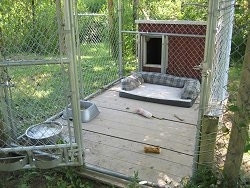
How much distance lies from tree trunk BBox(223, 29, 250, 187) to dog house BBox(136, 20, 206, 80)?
3.22m

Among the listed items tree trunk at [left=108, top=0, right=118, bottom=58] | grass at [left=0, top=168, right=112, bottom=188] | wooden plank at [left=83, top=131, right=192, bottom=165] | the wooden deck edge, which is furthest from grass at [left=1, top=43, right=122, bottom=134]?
the wooden deck edge

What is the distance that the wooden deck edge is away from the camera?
2.83 m

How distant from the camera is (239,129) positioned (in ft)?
7.04

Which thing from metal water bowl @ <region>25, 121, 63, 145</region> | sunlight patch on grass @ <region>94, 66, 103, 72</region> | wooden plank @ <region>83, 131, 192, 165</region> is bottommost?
wooden plank @ <region>83, 131, 192, 165</region>

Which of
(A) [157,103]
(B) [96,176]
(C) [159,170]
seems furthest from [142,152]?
(A) [157,103]

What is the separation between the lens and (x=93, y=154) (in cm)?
336

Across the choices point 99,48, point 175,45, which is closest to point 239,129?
point 175,45

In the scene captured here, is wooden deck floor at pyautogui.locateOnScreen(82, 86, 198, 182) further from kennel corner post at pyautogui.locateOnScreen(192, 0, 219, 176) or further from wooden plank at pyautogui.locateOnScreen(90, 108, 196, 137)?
kennel corner post at pyautogui.locateOnScreen(192, 0, 219, 176)

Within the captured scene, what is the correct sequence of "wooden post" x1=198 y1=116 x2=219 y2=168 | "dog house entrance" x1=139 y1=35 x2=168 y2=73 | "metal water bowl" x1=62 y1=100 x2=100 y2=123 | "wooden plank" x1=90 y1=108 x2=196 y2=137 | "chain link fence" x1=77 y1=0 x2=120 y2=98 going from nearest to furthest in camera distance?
"wooden post" x1=198 y1=116 x2=219 y2=168
"wooden plank" x1=90 y1=108 x2=196 y2=137
"metal water bowl" x1=62 y1=100 x2=100 y2=123
"dog house entrance" x1=139 y1=35 x2=168 y2=73
"chain link fence" x1=77 y1=0 x2=120 y2=98

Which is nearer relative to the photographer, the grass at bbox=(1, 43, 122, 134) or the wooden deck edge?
the wooden deck edge

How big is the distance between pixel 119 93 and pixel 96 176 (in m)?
2.34

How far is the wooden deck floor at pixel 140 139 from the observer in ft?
10.2

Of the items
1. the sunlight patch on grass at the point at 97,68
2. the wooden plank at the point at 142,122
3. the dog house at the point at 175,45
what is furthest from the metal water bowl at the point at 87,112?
the sunlight patch on grass at the point at 97,68

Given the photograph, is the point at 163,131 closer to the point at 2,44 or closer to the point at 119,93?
the point at 119,93
